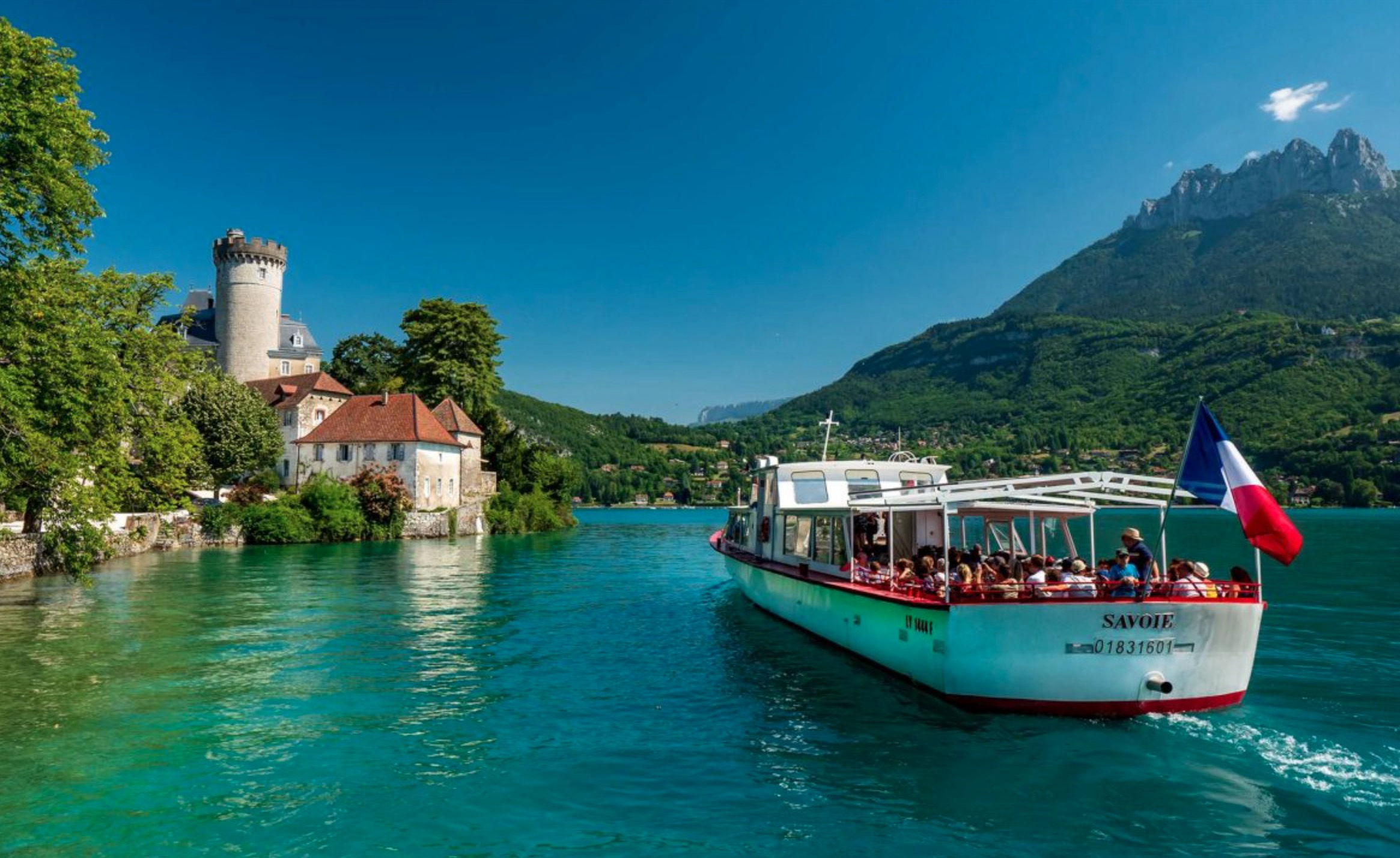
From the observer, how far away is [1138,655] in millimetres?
12930

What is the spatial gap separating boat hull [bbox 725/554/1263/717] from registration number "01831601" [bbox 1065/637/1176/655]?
1 cm

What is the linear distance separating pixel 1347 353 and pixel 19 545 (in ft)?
616

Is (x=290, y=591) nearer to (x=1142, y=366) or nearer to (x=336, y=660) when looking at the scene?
(x=336, y=660)

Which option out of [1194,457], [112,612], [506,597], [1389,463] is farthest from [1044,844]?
[1389,463]

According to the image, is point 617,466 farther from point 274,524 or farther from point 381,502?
point 274,524

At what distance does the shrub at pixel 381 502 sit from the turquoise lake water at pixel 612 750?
33.9 m

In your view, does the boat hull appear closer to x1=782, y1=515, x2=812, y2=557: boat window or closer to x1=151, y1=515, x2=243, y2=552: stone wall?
x1=782, y1=515, x2=812, y2=557: boat window

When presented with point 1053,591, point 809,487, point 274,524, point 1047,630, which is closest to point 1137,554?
point 1053,591

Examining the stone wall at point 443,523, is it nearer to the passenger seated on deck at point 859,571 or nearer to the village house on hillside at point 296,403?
the village house on hillside at point 296,403

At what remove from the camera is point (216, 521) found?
49781 mm

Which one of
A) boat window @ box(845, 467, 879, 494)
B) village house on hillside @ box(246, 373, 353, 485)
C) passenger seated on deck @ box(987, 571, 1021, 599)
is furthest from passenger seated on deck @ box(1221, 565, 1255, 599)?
village house on hillside @ box(246, 373, 353, 485)

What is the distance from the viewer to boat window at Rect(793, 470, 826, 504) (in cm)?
2270

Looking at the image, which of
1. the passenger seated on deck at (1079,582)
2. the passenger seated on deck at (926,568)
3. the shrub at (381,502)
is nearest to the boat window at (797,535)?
the passenger seated on deck at (926,568)

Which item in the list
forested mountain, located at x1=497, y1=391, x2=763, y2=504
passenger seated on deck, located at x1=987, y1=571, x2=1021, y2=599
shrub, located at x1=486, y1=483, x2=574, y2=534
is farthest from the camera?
forested mountain, located at x1=497, y1=391, x2=763, y2=504
